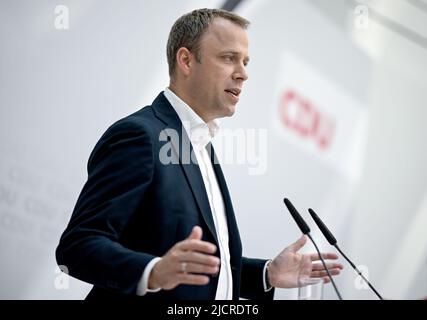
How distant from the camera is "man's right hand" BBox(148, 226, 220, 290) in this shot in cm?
117

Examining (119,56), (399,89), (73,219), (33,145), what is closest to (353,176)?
(399,89)

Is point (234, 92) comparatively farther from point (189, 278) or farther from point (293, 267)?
point (189, 278)

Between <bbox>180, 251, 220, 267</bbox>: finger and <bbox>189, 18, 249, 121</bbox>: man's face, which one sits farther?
<bbox>189, 18, 249, 121</bbox>: man's face

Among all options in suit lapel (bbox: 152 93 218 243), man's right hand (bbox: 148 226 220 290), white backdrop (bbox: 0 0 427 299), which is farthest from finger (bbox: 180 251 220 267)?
white backdrop (bbox: 0 0 427 299)

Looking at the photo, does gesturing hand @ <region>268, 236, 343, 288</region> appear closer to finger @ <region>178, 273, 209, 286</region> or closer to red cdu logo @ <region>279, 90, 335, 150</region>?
finger @ <region>178, 273, 209, 286</region>

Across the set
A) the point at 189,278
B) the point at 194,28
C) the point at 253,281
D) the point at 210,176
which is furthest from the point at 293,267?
the point at 194,28

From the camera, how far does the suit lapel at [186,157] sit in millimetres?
1585

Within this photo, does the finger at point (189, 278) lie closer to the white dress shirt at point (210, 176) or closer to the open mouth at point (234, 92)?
the white dress shirt at point (210, 176)

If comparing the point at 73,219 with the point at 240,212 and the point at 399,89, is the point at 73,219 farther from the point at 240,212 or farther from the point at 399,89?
the point at 399,89

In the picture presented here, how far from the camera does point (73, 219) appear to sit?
1.45m

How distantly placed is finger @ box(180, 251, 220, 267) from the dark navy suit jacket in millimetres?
139

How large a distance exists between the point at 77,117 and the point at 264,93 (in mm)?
918

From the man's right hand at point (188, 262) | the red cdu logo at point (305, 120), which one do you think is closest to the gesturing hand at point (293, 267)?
the man's right hand at point (188, 262)

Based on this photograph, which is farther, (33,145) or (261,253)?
(261,253)
